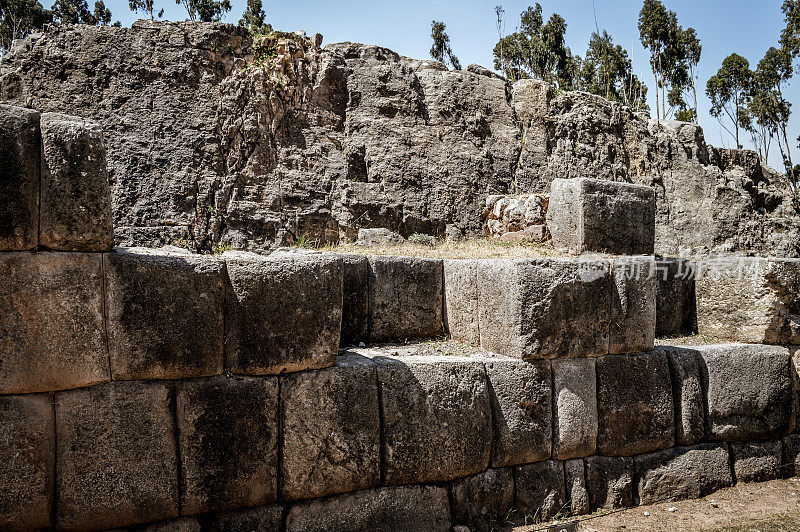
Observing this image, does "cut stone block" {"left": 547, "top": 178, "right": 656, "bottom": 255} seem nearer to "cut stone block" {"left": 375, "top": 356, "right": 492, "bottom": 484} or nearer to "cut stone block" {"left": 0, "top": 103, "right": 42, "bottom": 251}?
"cut stone block" {"left": 375, "top": 356, "right": 492, "bottom": 484}

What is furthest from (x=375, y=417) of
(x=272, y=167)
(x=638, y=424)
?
(x=272, y=167)

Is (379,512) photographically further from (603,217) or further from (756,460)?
(756,460)

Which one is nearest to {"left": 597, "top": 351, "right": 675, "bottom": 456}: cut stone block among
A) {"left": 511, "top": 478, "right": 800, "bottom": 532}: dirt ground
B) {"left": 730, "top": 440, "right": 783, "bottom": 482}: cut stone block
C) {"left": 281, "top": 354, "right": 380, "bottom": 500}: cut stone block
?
{"left": 511, "top": 478, "right": 800, "bottom": 532}: dirt ground

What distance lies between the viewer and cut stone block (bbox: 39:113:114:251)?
316cm

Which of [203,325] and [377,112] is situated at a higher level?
[377,112]

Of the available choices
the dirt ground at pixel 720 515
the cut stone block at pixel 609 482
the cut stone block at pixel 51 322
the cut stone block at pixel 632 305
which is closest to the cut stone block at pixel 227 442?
the cut stone block at pixel 51 322

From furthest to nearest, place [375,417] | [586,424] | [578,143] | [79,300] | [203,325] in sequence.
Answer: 1. [578,143]
2. [586,424]
3. [375,417]
4. [203,325]
5. [79,300]

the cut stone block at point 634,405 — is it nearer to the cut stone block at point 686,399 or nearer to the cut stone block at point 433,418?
the cut stone block at point 686,399

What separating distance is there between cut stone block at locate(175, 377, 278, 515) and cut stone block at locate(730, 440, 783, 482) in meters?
4.75

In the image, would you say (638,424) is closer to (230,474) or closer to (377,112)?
(230,474)

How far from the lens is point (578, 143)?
10305 millimetres

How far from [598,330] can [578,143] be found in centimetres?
658

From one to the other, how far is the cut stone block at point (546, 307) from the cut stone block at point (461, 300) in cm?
19

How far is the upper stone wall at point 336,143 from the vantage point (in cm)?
777
